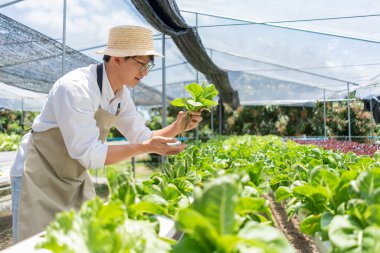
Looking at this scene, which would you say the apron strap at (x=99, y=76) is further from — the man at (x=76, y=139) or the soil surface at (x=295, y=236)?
the soil surface at (x=295, y=236)

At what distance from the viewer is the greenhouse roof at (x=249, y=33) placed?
4879mm

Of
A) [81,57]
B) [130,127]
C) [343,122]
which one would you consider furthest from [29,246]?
[343,122]

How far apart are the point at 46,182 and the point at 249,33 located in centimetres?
622

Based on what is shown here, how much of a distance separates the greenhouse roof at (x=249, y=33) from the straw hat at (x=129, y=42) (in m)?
1.38

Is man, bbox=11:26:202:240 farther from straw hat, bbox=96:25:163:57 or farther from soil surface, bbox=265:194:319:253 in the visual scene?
soil surface, bbox=265:194:319:253

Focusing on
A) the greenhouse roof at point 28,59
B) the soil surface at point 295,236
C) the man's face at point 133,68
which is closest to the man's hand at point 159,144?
the man's face at point 133,68

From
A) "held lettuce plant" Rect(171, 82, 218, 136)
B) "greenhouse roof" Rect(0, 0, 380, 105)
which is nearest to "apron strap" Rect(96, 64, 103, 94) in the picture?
"held lettuce plant" Rect(171, 82, 218, 136)

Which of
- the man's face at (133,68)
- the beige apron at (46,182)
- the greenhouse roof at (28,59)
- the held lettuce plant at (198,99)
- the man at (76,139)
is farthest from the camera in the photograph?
the greenhouse roof at (28,59)

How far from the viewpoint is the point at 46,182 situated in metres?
1.90

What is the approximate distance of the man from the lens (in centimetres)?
173

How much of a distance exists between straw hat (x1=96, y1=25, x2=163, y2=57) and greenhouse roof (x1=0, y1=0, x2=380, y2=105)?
1385 mm

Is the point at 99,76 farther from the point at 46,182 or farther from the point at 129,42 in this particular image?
the point at 46,182

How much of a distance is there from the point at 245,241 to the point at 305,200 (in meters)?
0.72

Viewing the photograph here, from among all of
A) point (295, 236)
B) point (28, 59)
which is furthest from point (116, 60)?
point (28, 59)
